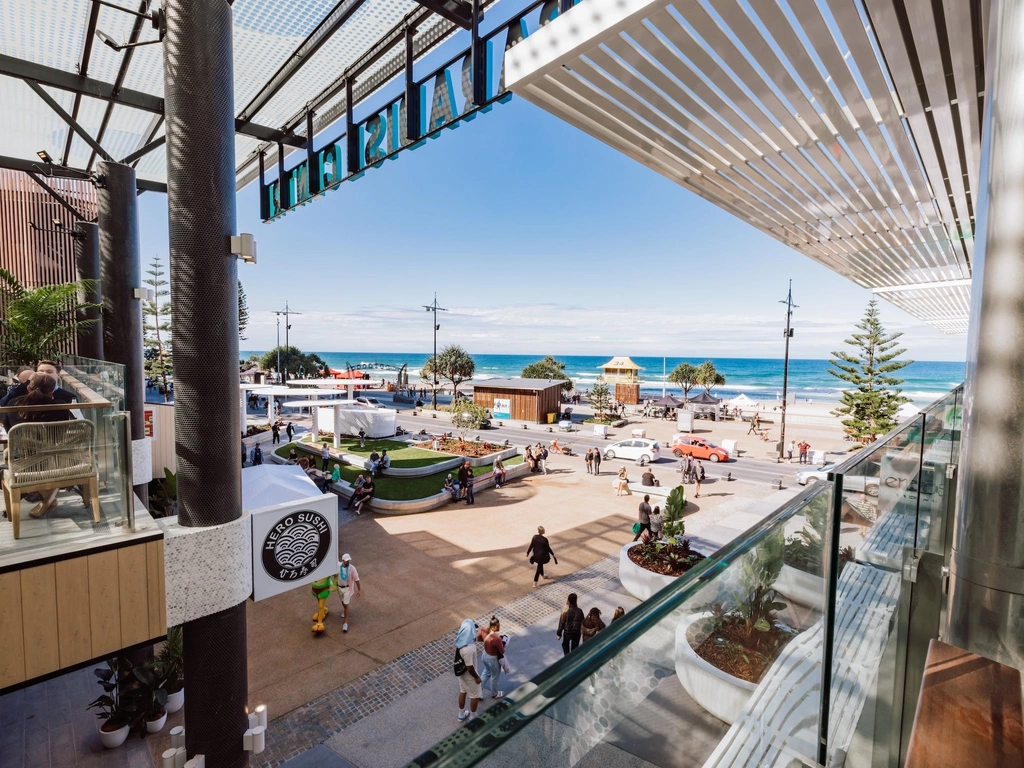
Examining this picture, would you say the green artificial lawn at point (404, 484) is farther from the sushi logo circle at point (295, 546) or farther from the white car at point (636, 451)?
the sushi logo circle at point (295, 546)

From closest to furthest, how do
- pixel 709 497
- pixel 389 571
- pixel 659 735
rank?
1. pixel 659 735
2. pixel 389 571
3. pixel 709 497

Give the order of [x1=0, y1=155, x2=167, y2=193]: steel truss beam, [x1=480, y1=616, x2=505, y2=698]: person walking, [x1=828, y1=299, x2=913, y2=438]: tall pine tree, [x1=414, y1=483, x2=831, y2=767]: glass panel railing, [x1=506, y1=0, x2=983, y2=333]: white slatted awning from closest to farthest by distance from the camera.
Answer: [x1=414, y1=483, x2=831, y2=767]: glass panel railing
[x1=506, y1=0, x2=983, y2=333]: white slatted awning
[x1=480, y1=616, x2=505, y2=698]: person walking
[x1=0, y1=155, x2=167, y2=193]: steel truss beam
[x1=828, y1=299, x2=913, y2=438]: tall pine tree

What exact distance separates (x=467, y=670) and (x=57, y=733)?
5.84 meters

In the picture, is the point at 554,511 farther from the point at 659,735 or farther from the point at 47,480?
the point at 659,735

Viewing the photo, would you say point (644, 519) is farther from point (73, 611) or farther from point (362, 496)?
point (73, 611)

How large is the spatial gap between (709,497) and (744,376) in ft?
419

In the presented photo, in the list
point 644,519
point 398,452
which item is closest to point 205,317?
point 644,519

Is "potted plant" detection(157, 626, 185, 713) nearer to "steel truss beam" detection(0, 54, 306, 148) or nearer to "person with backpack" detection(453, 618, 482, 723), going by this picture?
"person with backpack" detection(453, 618, 482, 723)

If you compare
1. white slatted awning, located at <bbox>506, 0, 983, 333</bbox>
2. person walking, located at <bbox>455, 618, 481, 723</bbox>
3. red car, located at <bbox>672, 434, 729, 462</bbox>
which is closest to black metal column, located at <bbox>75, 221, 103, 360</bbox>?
person walking, located at <bbox>455, 618, 481, 723</bbox>

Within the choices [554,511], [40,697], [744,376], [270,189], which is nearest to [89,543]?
[40,697]

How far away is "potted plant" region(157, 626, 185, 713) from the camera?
7.61 metres

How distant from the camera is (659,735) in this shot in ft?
4.26

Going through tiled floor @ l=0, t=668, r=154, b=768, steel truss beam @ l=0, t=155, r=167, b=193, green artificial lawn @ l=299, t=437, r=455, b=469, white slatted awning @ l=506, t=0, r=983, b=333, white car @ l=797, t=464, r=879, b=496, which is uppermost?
steel truss beam @ l=0, t=155, r=167, b=193

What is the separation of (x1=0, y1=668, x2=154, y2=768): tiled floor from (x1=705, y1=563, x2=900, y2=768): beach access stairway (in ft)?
Result: 27.0
